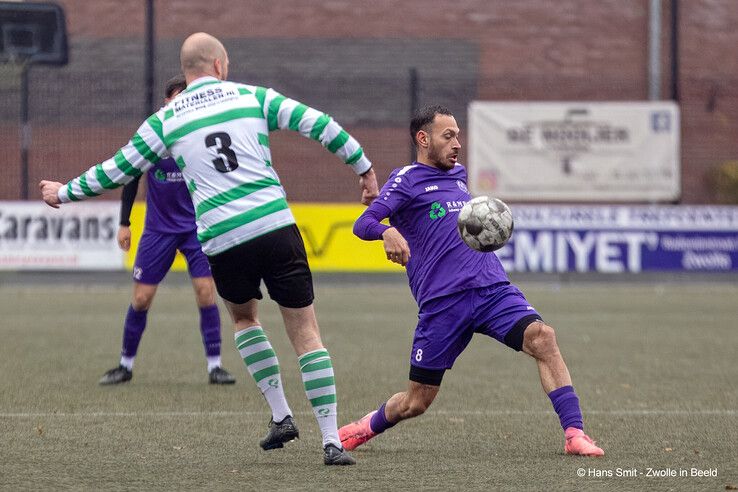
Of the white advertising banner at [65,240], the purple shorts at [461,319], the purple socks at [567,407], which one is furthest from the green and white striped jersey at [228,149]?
the white advertising banner at [65,240]

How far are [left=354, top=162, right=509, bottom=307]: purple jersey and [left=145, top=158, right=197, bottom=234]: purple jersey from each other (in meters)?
3.35

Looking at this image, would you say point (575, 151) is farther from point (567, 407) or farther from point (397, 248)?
point (397, 248)

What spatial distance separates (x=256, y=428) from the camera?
7762 millimetres

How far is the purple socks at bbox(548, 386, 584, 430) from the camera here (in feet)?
21.9

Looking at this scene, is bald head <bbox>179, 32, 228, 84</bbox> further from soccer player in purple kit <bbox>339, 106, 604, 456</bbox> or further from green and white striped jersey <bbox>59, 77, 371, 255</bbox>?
soccer player in purple kit <bbox>339, 106, 604, 456</bbox>

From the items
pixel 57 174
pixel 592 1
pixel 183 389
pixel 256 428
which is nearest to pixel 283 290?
pixel 256 428

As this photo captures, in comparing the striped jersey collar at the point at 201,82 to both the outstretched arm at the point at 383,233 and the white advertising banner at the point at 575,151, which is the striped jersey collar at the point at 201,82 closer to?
the outstretched arm at the point at 383,233

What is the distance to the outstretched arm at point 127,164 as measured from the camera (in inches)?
254

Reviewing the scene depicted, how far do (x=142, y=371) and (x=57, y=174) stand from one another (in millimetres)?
15859

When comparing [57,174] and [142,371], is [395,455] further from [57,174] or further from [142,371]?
[57,174]

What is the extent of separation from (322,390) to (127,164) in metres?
1.36

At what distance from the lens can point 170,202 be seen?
393 inches

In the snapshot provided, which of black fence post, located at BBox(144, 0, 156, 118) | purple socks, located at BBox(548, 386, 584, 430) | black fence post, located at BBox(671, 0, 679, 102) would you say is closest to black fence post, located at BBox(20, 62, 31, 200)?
black fence post, located at BBox(144, 0, 156, 118)

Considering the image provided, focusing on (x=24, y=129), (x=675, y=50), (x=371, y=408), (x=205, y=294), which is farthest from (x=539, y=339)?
(x=675, y=50)
